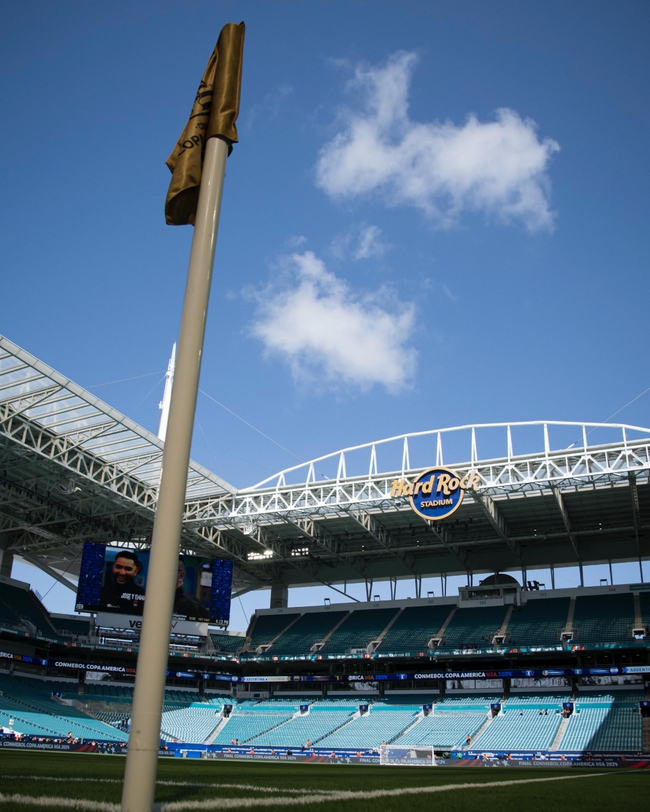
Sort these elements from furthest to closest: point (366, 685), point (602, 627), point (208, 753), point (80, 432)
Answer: point (366, 685)
point (602, 627)
point (208, 753)
point (80, 432)

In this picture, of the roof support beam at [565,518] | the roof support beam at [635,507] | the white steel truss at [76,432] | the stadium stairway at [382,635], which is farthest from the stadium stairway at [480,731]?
the white steel truss at [76,432]

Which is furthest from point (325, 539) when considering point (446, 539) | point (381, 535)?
point (446, 539)

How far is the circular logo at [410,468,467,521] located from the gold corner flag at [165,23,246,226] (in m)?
37.8

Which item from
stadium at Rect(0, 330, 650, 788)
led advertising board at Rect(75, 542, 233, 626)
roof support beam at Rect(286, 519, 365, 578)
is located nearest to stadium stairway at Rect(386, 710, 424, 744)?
stadium at Rect(0, 330, 650, 788)

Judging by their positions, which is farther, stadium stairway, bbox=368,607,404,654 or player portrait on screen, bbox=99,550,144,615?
stadium stairway, bbox=368,607,404,654

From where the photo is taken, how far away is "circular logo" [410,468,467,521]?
42.6 meters

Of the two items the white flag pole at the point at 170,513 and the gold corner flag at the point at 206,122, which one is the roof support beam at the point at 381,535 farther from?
the white flag pole at the point at 170,513

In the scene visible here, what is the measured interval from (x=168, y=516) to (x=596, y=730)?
44868mm

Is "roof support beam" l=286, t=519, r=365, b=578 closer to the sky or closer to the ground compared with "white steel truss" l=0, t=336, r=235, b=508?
closer to the ground

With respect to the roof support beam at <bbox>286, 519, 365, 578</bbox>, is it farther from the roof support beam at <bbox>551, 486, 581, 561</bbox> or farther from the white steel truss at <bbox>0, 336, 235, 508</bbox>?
the roof support beam at <bbox>551, 486, 581, 561</bbox>

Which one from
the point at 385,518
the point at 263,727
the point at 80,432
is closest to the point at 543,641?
the point at 385,518

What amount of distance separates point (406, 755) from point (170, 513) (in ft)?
135

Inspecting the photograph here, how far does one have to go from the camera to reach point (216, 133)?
6277 millimetres

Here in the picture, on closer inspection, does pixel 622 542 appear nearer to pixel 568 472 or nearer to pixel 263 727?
pixel 568 472
